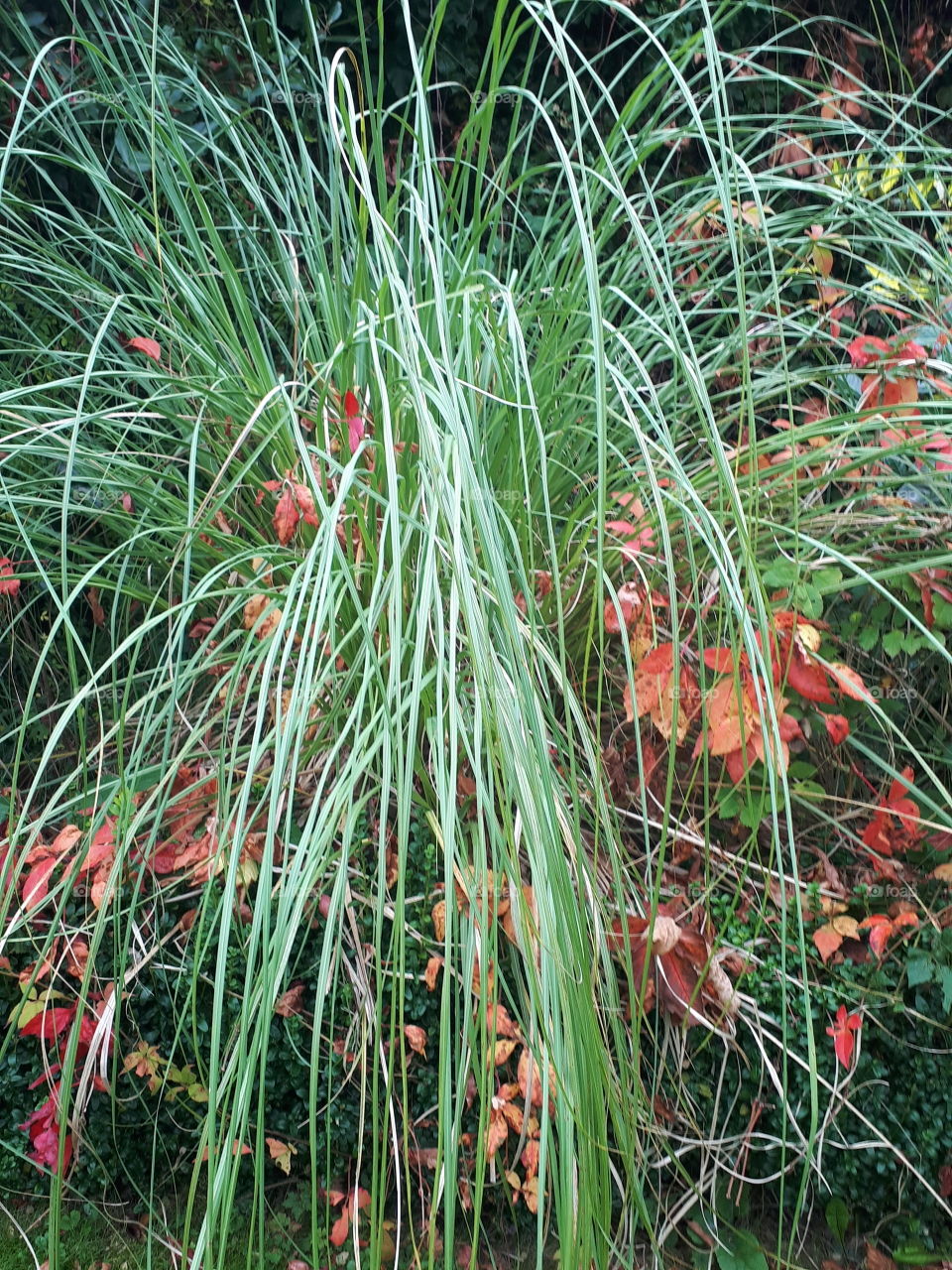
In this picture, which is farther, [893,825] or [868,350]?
[868,350]

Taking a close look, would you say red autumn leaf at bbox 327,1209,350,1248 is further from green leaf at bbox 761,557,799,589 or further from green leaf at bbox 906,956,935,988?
green leaf at bbox 761,557,799,589

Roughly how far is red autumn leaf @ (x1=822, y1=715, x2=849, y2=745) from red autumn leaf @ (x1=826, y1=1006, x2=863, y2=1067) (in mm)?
392

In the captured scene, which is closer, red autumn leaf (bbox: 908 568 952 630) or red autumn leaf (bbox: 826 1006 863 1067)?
red autumn leaf (bbox: 826 1006 863 1067)

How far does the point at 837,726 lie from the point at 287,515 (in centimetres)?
92

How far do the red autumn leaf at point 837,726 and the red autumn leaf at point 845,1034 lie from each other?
0.39m

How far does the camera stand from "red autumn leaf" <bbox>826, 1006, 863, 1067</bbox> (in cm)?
154

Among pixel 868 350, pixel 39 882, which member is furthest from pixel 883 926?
pixel 39 882

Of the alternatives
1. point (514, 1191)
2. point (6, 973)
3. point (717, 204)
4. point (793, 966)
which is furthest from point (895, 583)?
point (6, 973)

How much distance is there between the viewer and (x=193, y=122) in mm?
2676

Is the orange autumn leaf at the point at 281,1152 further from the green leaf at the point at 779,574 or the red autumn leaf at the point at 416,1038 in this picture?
the green leaf at the point at 779,574

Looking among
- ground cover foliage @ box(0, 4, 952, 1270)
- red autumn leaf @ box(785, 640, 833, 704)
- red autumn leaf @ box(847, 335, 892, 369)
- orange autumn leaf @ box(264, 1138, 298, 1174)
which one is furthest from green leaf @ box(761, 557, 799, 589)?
orange autumn leaf @ box(264, 1138, 298, 1174)

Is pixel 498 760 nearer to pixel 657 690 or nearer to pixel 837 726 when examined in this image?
pixel 657 690

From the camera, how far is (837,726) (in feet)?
5.42

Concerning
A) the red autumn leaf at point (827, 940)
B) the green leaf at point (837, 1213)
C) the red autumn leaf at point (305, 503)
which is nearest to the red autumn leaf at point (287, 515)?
the red autumn leaf at point (305, 503)
